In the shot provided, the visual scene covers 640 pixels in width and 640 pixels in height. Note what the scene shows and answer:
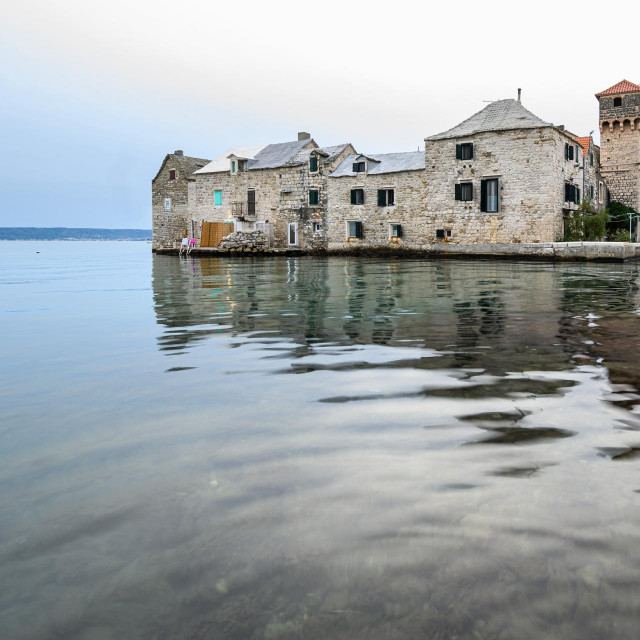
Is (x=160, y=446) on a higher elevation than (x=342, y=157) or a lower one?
lower

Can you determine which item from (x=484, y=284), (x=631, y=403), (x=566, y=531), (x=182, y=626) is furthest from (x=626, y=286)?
(x=182, y=626)

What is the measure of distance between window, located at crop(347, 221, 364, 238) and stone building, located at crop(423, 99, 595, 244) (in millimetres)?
4758

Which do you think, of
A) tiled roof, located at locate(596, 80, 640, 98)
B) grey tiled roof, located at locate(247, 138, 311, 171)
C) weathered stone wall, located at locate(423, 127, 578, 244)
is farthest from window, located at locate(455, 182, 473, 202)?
tiled roof, located at locate(596, 80, 640, 98)

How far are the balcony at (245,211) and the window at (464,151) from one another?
640 inches

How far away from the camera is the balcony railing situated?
43.9m

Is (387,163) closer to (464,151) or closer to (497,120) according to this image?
(464,151)

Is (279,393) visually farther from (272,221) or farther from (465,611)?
(272,221)

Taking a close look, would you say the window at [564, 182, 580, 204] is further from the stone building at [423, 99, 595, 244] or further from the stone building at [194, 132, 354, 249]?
the stone building at [194, 132, 354, 249]

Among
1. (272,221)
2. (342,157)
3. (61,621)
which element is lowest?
(61,621)

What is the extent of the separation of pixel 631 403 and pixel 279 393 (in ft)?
8.27

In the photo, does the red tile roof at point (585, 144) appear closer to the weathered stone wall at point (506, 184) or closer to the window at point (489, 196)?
the weathered stone wall at point (506, 184)

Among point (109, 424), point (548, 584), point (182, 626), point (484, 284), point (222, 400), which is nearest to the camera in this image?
point (182, 626)

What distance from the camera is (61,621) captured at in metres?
1.81

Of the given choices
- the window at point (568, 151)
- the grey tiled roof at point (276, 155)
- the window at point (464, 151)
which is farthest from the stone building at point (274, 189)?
the window at point (568, 151)
